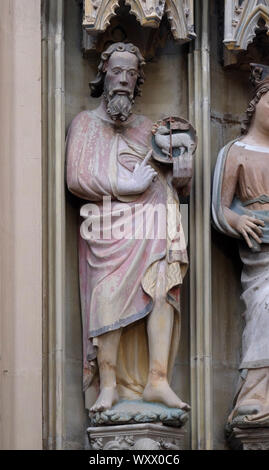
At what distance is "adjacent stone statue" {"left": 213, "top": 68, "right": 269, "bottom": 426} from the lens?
12.9 meters

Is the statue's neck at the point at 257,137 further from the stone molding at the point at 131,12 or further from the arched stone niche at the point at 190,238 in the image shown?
the stone molding at the point at 131,12

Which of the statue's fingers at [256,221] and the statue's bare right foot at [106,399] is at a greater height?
the statue's fingers at [256,221]

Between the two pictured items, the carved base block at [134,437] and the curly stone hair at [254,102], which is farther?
the curly stone hair at [254,102]

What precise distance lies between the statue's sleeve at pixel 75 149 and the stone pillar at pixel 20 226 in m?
0.20

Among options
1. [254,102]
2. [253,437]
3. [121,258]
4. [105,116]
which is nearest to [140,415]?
[253,437]

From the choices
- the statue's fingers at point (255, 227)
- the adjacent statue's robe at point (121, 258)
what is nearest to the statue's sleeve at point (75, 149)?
the adjacent statue's robe at point (121, 258)

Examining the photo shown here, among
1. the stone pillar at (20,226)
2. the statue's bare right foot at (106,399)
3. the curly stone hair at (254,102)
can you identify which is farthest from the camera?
the curly stone hair at (254,102)

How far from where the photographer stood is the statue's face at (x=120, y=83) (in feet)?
43.0

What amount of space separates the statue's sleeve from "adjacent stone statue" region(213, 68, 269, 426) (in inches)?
30.1

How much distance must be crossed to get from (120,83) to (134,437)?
1.93 meters

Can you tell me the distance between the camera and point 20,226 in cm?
1270

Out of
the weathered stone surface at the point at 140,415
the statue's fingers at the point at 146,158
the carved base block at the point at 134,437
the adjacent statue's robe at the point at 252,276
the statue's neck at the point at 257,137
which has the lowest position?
the carved base block at the point at 134,437

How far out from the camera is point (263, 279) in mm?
13094
